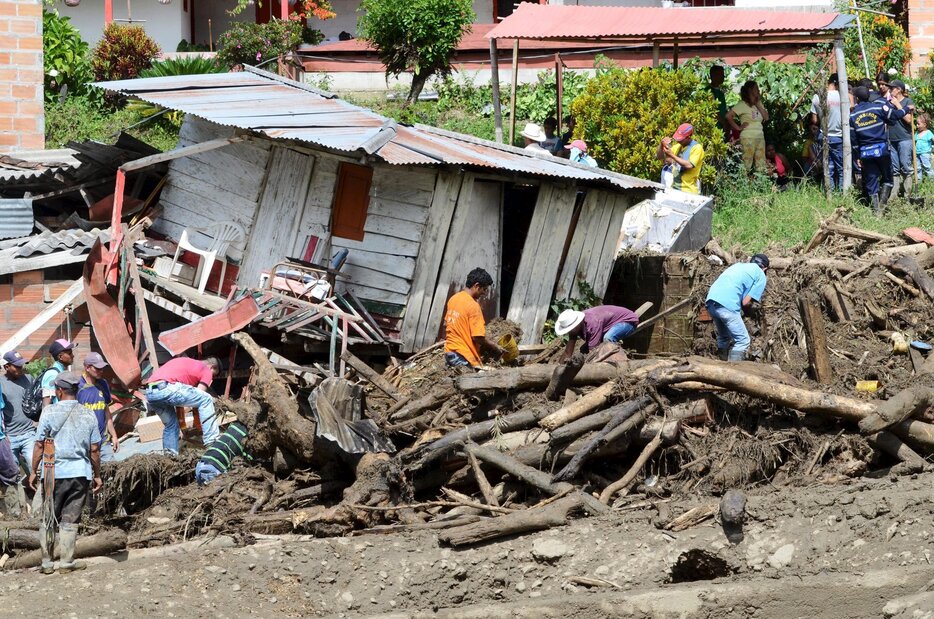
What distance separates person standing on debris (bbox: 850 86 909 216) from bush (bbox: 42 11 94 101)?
13.3 m

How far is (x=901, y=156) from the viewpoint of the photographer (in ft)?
54.5

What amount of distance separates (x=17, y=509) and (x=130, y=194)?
5.46 meters

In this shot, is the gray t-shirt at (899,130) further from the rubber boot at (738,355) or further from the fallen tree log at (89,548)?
the fallen tree log at (89,548)

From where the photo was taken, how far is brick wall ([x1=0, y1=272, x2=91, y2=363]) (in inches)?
549

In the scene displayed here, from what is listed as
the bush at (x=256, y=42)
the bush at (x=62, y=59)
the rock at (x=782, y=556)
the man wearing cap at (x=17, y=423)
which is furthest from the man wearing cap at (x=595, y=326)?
the bush at (x=62, y=59)

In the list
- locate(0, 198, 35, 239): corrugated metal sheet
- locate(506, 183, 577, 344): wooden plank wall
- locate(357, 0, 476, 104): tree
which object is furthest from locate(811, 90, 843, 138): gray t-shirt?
locate(0, 198, 35, 239): corrugated metal sheet

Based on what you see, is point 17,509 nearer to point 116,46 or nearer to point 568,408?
point 568,408

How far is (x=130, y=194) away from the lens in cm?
1552

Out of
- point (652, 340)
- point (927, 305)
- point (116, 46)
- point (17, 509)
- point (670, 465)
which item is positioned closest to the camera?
point (670, 465)

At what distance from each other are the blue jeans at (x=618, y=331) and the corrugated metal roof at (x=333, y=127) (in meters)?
2.23

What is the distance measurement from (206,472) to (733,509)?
4.77 meters

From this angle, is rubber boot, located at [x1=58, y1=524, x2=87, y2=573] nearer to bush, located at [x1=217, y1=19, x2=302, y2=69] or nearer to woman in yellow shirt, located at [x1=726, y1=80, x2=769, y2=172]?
woman in yellow shirt, located at [x1=726, y1=80, x2=769, y2=172]

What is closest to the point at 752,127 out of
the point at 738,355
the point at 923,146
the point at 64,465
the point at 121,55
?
the point at 923,146

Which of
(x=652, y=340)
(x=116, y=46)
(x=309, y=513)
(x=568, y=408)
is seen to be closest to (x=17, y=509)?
(x=309, y=513)
